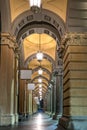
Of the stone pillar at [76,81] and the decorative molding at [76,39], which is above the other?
the decorative molding at [76,39]

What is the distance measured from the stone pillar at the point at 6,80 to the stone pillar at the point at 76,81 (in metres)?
3.90

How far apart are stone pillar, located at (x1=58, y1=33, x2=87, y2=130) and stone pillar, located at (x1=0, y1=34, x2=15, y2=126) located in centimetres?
390

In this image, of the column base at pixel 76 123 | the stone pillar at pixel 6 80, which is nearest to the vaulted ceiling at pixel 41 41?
the stone pillar at pixel 6 80

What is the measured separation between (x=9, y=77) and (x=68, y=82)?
4330 mm

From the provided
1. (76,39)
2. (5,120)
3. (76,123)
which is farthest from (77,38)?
(5,120)

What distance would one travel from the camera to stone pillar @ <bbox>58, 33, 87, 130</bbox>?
1614 centimetres

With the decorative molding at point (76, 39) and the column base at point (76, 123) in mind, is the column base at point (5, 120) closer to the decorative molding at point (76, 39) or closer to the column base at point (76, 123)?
the column base at point (76, 123)

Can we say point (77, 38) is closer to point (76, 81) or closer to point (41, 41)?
point (76, 81)

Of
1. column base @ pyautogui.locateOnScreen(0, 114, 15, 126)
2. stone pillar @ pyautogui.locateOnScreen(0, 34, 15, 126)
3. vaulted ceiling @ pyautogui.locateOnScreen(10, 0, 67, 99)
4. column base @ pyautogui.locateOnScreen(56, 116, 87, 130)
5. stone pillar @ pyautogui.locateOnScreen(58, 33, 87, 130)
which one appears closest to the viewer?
column base @ pyautogui.locateOnScreen(56, 116, 87, 130)

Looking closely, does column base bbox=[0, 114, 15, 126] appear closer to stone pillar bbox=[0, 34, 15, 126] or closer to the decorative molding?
stone pillar bbox=[0, 34, 15, 126]

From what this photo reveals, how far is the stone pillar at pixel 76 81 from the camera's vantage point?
16141mm

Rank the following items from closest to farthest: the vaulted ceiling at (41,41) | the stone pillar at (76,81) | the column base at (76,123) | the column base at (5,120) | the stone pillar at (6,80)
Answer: the column base at (76,123), the stone pillar at (76,81), the column base at (5,120), the stone pillar at (6,80), the vaulted ceiling at (41,41)

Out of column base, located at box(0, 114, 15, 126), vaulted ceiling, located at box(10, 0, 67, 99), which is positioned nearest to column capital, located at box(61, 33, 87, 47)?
vaulted ceiling, located at box(10, 0, 67, 99)

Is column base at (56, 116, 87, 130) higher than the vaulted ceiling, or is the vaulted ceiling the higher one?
the vaulted ceiling
